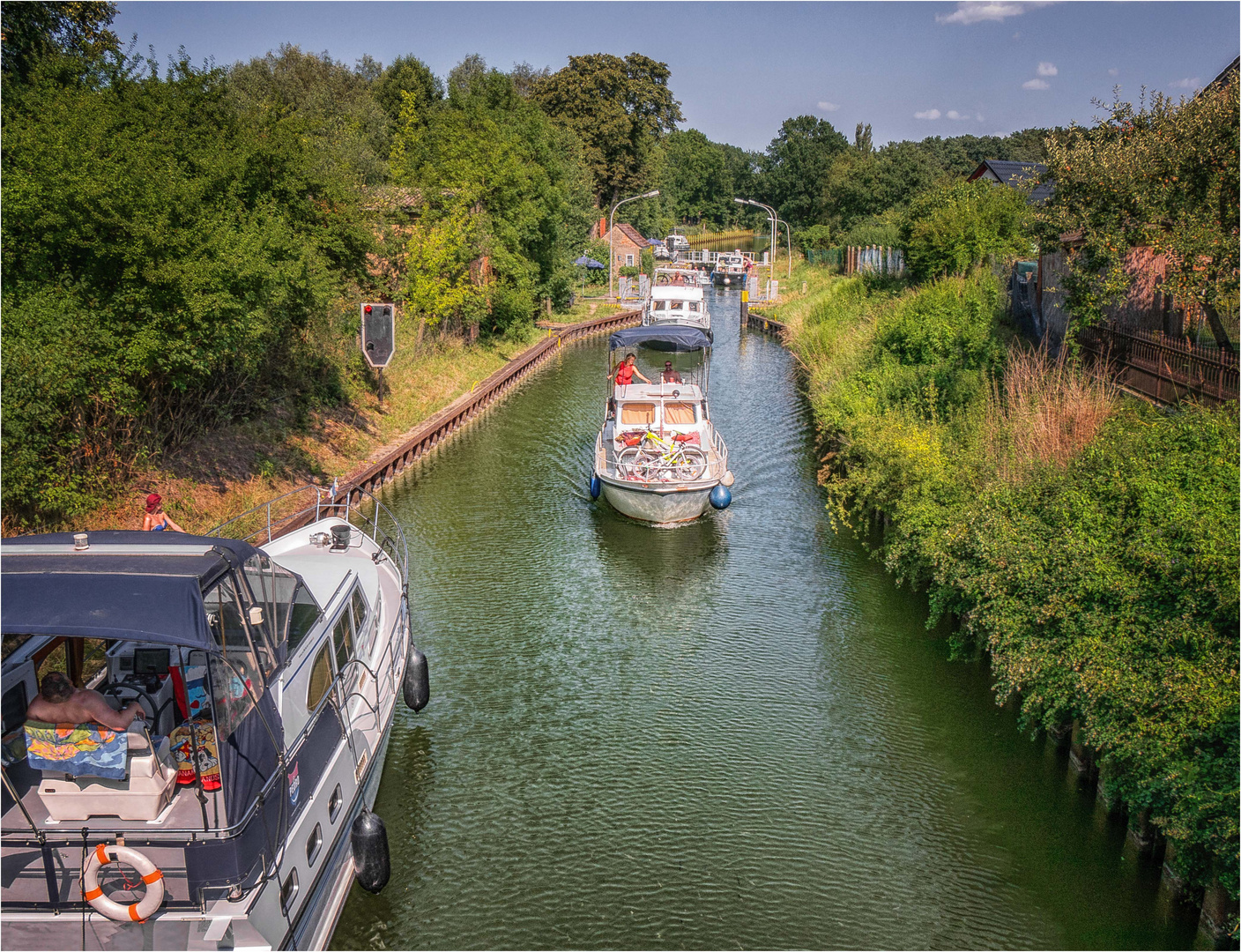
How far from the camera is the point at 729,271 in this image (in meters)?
72.2

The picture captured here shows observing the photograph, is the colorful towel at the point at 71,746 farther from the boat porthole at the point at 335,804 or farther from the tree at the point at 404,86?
the tree at the point at 404,86

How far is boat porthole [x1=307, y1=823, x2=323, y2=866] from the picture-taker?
29.1ft

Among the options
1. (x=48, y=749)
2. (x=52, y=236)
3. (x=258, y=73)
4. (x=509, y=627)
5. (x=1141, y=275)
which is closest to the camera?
(x=48, y=749)

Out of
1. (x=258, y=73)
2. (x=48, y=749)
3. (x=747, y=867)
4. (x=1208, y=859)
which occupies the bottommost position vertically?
(x=747, y=867)

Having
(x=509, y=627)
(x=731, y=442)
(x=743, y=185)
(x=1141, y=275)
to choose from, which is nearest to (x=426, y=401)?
(x=731, y=442)

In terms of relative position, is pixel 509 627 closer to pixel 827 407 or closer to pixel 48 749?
pixel 48 749

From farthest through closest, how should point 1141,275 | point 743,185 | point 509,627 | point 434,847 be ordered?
point 743,185, point 1141,275, point 509,627, point 434,847

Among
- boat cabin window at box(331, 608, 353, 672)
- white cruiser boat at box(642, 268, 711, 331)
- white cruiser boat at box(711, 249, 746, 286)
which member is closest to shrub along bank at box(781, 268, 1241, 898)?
boat cabin window at box(331, 608, 353, 672)

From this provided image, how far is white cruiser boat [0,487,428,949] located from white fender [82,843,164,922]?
13 mm

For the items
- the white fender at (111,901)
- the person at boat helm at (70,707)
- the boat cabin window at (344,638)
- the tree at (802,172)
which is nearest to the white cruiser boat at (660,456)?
the boat cabin window at (344,638)

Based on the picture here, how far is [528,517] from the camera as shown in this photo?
72.5ft

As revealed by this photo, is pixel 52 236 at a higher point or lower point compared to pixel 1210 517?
higher

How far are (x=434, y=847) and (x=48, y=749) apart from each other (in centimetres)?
460

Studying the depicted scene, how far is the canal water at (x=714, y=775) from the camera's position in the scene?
9891 mm
